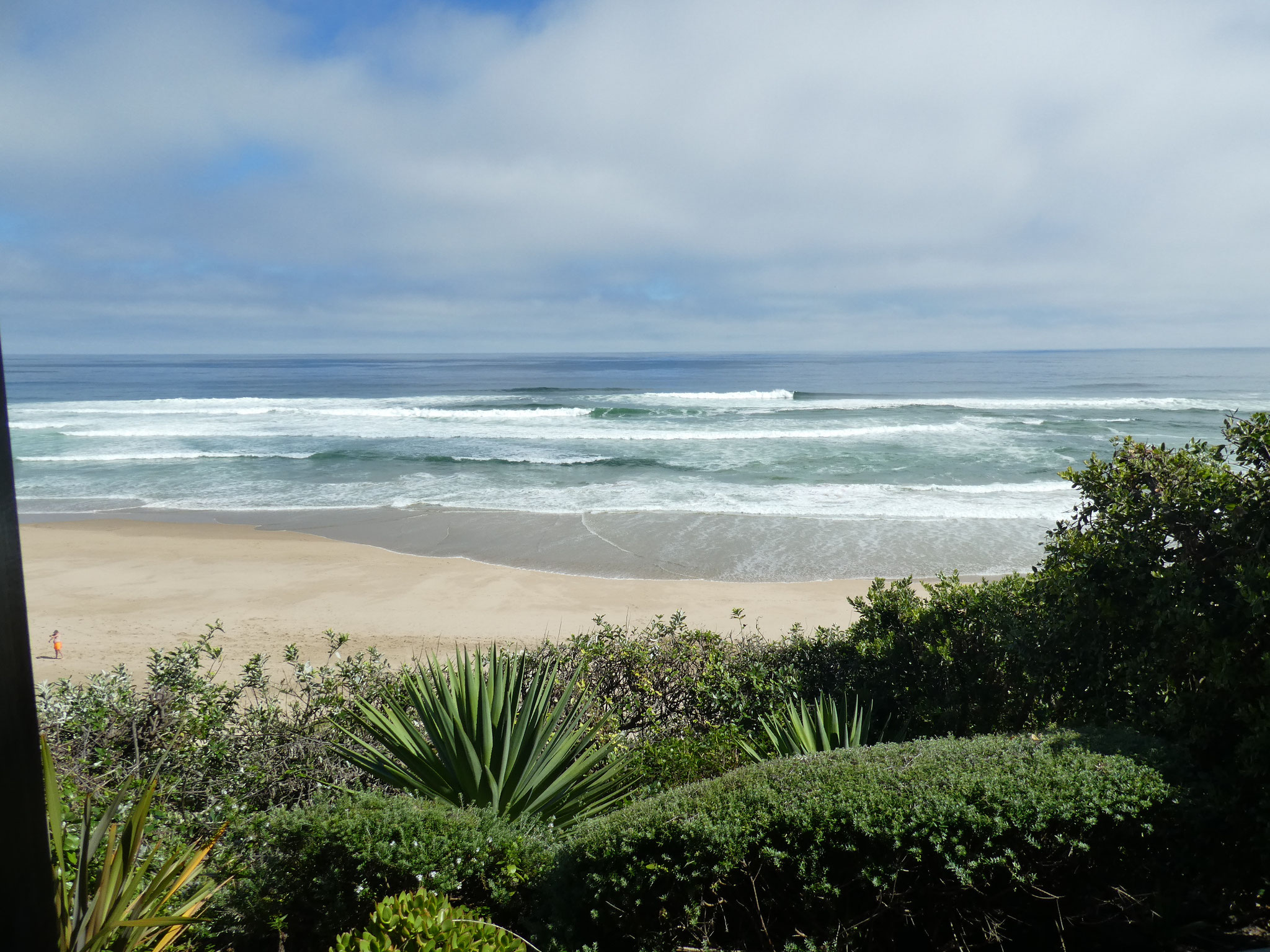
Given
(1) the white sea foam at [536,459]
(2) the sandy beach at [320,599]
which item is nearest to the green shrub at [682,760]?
(2) the sandy beach at [320,599]

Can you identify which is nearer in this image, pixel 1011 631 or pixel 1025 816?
pixel 1025 816

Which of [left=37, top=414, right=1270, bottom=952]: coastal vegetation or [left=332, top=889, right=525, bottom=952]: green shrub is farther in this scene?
[left=37, top=414, right=1270, bottom=952]: coastal vegetation

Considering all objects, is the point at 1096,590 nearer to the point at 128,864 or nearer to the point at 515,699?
the point at 515,699

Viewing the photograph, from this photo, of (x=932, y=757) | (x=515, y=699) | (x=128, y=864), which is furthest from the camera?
(x=515, y=699)

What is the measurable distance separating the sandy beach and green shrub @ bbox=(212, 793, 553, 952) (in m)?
6.35

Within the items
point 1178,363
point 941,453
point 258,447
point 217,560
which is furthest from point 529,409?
point 1178,363

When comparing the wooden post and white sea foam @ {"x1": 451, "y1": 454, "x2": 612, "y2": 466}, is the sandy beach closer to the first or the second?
the wooden post

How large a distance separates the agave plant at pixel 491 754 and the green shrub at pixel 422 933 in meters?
1.23

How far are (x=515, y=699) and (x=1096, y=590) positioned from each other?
3.07 metres

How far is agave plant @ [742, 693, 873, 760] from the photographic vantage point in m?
4.23

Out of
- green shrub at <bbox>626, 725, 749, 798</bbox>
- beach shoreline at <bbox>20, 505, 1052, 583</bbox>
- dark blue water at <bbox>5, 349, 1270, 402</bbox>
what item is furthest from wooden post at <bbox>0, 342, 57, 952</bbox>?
dark blue water at <bbox>5, 349, 1270, 402</bbox>

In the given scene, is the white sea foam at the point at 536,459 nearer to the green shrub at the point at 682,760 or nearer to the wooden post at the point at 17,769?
the green shrub at the point at 682,760

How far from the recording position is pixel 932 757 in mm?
3064

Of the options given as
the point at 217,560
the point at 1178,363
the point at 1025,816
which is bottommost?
the point at 217,560
